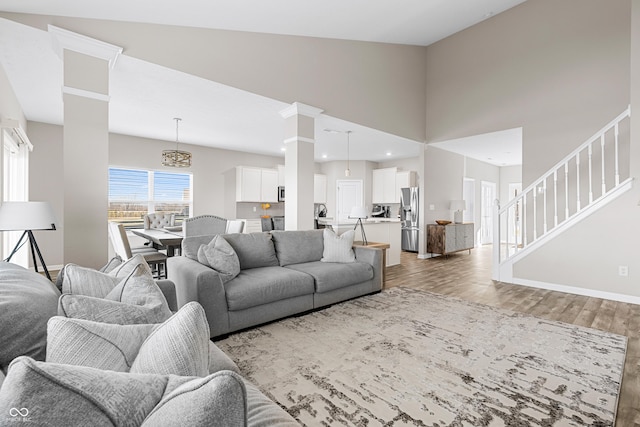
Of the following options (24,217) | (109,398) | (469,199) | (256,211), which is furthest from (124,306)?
→ (469,199)

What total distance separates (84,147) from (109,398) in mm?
3096

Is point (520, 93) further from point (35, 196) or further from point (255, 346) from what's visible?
point (35, 196)

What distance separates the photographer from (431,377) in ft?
6.59

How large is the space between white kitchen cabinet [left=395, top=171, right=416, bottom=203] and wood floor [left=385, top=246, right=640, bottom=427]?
310 cm

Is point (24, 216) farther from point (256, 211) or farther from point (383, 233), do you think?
point (256, 211)

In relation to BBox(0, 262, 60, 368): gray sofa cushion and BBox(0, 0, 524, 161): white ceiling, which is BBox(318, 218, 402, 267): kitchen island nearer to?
BBox(0, 0, 524, 161): white ceiling

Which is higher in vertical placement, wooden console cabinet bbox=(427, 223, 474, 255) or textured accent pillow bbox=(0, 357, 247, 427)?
textured accent pillow bbox=(0, 357, 247, 427)

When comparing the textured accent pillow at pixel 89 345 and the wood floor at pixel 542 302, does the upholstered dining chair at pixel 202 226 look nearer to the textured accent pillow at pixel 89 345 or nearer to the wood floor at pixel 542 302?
the wood floor at pixel 542 302

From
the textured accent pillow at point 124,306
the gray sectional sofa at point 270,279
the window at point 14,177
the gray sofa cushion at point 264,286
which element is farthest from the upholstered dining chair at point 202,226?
the textured accent pillow at point 124,306

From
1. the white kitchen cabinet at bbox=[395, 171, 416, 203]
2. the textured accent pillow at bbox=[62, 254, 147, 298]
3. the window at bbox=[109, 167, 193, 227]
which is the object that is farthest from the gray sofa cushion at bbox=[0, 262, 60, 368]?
the white kitchen cabinet at bbox=[395, 171, 416, 203]

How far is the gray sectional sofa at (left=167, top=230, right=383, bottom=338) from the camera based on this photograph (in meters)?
2.56

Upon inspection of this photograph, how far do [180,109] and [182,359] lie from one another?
4839mm

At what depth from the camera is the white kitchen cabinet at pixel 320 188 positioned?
948 cm

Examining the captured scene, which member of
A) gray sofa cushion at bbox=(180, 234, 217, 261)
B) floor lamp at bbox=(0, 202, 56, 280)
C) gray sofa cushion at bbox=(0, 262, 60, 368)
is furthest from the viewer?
gray sofa cushion at bbox=(180, 234, 217, 261)
